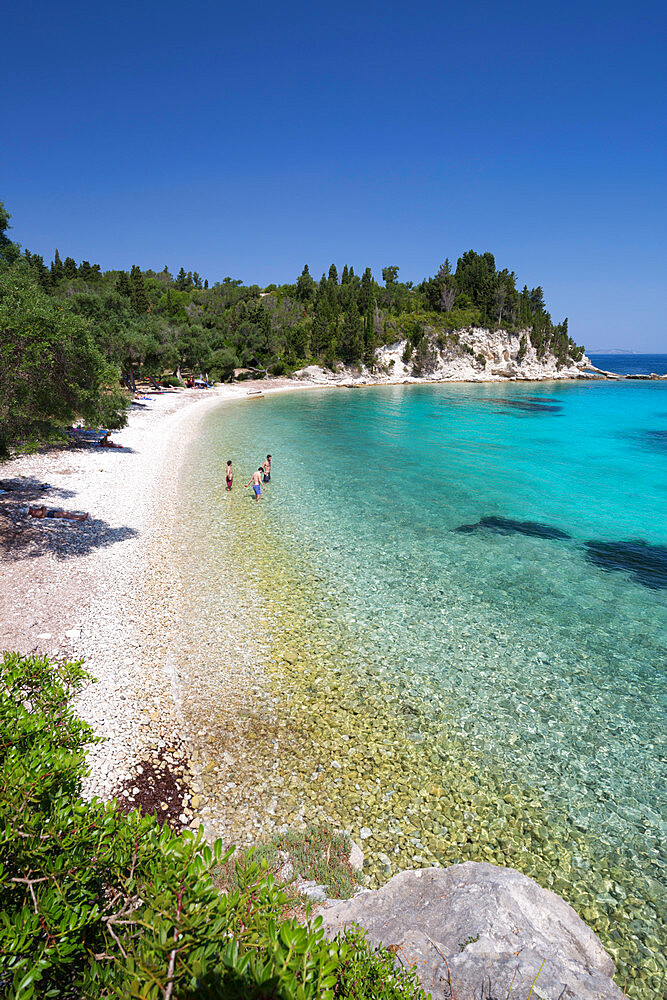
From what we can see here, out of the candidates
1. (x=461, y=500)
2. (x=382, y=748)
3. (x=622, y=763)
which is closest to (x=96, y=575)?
(x=382, y=748)

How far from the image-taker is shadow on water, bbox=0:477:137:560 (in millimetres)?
17453

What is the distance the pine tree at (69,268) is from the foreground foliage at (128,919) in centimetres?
12880

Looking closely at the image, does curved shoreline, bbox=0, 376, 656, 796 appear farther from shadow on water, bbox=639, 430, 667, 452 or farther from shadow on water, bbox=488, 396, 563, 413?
shadow on water, bbox=488, 396, 563, 413

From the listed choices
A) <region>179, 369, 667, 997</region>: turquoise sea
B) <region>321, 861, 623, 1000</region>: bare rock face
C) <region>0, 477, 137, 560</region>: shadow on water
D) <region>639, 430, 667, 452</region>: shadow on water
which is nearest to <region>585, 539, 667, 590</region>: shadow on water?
<region>179, 369, 667, 997</region>: turquoise sea

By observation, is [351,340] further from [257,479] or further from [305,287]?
[257,479]

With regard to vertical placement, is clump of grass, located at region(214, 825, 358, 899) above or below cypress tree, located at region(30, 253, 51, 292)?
below

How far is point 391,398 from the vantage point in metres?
92.5

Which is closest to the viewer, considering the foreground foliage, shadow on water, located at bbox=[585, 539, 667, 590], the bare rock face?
the foreground foliage

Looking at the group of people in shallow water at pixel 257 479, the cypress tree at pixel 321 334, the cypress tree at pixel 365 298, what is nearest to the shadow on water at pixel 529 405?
the cypress tree at pixel 321 334

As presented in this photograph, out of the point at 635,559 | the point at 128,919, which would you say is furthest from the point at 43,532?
the point at 635,559

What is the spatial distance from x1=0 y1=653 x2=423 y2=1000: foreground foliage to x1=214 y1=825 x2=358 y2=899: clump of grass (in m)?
4.12

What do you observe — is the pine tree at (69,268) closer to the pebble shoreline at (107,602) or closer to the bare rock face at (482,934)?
the pebble shoreline at (107,602)

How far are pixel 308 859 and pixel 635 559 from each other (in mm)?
20966

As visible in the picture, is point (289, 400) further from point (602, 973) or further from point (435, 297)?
point (435, 297)
